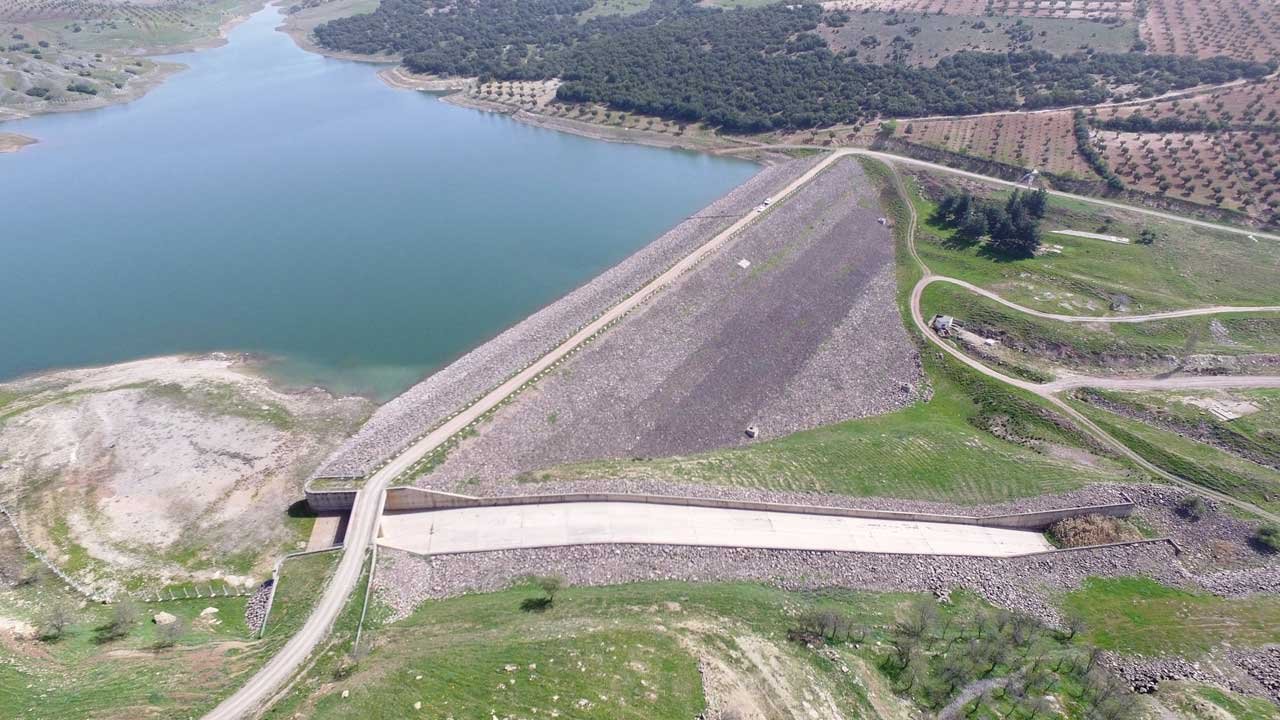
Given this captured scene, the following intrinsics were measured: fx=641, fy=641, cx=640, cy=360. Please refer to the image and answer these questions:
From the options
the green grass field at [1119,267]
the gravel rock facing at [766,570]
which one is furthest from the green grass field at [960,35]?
the gravel rock facing at [766,570]

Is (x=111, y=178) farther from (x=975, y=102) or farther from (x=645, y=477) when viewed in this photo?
(x=975, y=102)

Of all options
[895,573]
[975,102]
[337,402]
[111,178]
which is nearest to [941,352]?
[895,573]

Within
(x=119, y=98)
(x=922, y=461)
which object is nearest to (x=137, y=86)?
(x=119, y=98)

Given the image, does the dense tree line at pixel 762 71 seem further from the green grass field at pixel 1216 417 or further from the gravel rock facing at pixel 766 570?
the gravel rock facing at pixel 766 570

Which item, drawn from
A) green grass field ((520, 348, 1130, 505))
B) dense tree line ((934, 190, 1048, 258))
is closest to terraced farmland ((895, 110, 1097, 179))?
dense tree line ((934, 190, 1048, 258))

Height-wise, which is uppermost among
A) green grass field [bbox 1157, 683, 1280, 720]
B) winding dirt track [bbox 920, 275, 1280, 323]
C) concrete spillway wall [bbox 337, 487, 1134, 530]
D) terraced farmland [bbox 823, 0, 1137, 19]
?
terraced farmland [bbox 823, 0, 1137, 19]

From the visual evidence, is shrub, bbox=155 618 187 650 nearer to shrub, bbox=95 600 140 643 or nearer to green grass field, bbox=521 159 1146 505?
shrub, bbox=95 600 140 643
